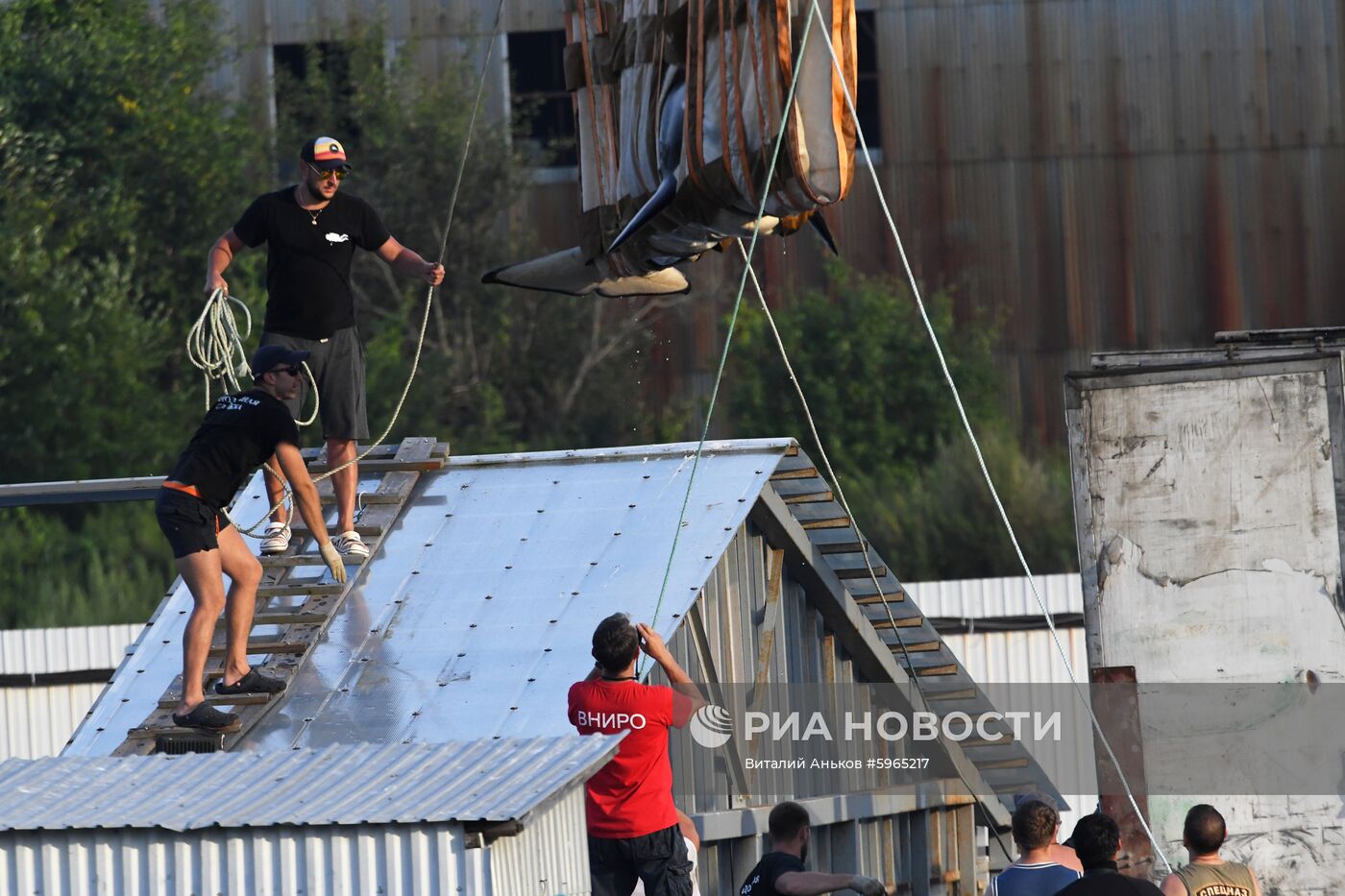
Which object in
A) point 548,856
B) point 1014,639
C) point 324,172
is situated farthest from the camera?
point 1014,639

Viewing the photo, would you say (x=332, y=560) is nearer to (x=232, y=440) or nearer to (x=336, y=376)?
(x=232, y=440)

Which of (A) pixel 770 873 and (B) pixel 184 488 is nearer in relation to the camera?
(A) pixel 770 873

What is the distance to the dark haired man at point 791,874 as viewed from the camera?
8656 mm

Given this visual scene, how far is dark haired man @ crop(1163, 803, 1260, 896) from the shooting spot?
324 inches

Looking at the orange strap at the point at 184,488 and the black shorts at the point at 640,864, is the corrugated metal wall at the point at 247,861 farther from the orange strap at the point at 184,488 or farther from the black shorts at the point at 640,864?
the orange strap at the point at 184,488

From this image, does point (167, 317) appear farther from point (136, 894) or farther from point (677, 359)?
point (136, 894)

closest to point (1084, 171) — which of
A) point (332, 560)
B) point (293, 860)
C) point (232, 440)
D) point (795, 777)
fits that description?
point (795, 777)

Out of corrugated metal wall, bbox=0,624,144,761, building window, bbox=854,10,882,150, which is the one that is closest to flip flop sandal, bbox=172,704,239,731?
corrugated metal wall, bbox=0,624,144,761

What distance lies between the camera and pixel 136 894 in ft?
23.4

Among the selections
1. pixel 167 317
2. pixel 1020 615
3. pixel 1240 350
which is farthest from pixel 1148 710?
pixel 167 317

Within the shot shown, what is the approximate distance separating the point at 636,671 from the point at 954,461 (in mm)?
19718

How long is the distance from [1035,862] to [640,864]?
167 centimetres

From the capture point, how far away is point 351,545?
11297mm

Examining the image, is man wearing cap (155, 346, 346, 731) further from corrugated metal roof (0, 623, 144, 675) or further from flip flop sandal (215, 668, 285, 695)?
corrugated metal roof (0, 623, 144, 675)
